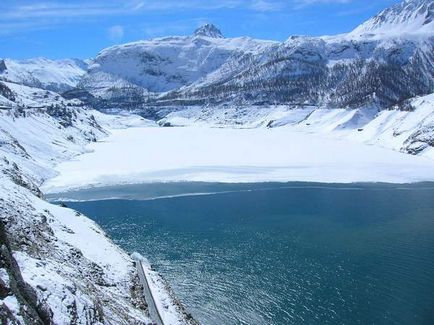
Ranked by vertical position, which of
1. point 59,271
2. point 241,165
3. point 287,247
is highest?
point 241,165

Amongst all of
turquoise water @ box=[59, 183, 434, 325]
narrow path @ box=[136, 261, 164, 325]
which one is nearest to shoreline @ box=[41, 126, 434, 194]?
turquoise water @ box=[59, 183, 434, 325]

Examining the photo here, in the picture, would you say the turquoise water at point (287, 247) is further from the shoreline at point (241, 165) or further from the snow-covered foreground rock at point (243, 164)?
the snow-covered foreground rock at point (243, 164)

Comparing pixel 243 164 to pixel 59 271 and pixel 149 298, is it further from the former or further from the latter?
pixel 59 271

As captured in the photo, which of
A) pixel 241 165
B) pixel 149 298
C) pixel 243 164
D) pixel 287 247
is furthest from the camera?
pixel 243 164

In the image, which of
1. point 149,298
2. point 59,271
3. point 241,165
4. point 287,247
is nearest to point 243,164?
point 241,165

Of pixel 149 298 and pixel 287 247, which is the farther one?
pixel 287 247

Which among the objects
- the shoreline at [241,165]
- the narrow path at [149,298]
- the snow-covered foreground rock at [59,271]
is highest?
the shoreline at [241,165]

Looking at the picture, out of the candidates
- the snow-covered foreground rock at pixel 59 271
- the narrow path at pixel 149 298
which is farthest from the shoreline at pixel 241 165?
the narrow path at pixel 149 298
